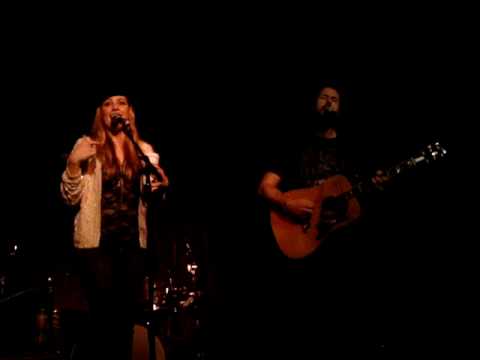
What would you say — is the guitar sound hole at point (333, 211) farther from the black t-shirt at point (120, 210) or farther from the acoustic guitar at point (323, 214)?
the black t-shirt at point (120, 210)

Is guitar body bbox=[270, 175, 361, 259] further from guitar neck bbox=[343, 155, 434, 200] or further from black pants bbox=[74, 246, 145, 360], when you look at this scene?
black pants bbox=[74, 246, 145, 360]

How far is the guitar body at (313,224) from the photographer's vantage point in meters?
3.76

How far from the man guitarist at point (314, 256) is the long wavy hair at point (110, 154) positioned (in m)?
1.11

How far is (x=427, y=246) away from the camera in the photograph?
409 centimetres

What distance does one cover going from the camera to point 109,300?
2990mm

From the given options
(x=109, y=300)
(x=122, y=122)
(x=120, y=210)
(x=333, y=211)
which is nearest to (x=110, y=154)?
(x=120, y=210)

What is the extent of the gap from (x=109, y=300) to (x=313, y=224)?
1537mm

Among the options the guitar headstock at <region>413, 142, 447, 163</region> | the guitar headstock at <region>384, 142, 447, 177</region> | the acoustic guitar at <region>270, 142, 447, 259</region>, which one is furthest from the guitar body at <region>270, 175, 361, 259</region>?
the guitar headstock at <region>413, 142, 447, 163</region>

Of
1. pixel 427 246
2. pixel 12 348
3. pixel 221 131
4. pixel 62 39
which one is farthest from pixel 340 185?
pixel 12 348

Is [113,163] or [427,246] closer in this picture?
[113,163]

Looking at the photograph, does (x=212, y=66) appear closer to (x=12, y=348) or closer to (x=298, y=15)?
(x=298, y=15)

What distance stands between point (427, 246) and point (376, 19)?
1.85m

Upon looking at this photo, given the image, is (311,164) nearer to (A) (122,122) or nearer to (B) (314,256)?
(B) (314,256)

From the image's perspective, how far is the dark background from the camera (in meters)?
4.13
